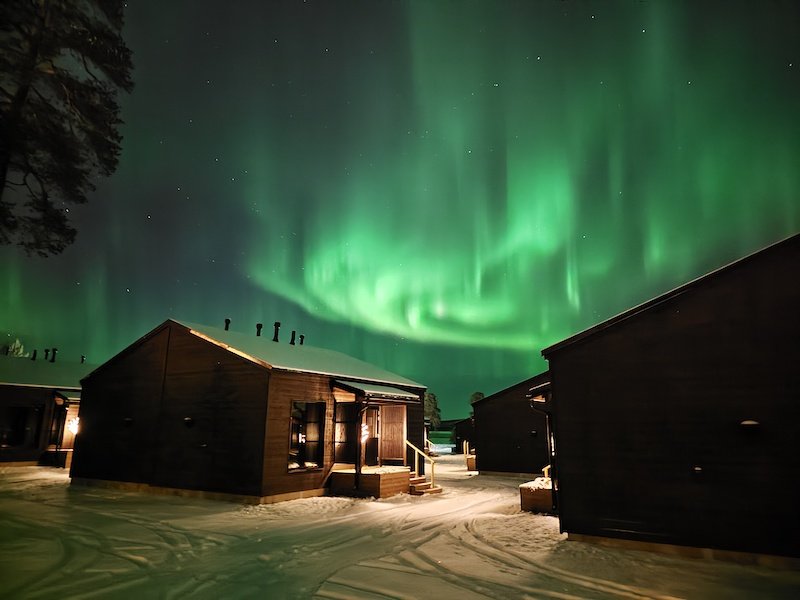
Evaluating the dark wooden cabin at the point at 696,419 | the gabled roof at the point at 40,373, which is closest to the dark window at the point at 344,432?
the dark wooden cabin at the point at 696,419

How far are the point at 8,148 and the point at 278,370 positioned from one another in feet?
29.7

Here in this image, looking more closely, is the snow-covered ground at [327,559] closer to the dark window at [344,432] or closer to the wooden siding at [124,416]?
the wooden siding at [124,416]

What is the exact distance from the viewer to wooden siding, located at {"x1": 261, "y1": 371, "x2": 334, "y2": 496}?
49.4 feet

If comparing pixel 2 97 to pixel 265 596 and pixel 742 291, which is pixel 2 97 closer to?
pixel 265 596

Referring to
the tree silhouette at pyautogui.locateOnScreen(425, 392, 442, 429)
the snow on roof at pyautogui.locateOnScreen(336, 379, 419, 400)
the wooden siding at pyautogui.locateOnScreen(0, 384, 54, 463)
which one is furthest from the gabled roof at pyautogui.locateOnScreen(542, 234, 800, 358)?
the tree silhouette at pyautogui.locateOnScreen(425, 392, 442, 429)

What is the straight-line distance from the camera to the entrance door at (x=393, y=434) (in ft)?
66.1

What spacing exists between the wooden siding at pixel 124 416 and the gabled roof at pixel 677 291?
1507cm

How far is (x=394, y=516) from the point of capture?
1292 cm

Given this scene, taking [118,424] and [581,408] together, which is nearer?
[581,408]

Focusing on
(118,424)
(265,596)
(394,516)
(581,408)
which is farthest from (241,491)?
(581,408)

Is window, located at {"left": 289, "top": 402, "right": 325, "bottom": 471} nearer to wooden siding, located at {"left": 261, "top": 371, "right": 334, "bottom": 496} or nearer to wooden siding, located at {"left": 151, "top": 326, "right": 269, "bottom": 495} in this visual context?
wooden siding, located at {"left": 261, "top": 371, "right": 334, "bottom": 496}

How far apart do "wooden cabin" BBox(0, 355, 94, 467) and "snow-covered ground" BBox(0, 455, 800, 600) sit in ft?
50.9

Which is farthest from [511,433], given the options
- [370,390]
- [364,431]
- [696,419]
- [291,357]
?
[696,419]

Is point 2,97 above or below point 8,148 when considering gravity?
above
